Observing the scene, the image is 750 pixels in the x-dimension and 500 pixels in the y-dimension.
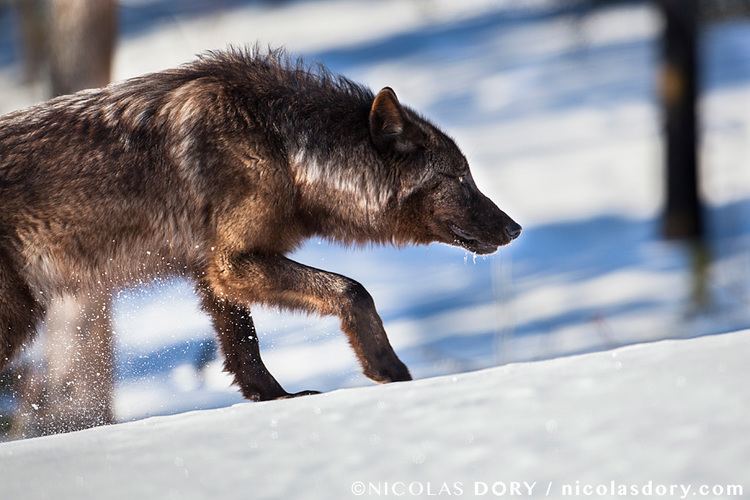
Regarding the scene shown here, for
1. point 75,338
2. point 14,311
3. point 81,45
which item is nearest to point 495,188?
point 81,45

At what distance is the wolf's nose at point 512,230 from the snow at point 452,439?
1.46m

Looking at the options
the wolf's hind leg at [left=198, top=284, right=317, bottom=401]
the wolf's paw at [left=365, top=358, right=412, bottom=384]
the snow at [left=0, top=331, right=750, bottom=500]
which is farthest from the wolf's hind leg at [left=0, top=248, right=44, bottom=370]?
the wolf's paw at [left=365, top=358, right=412, bottom=384]

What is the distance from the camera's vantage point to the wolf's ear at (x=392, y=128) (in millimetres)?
4832

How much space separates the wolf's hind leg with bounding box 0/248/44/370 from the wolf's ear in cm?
174

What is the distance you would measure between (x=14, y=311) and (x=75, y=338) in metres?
2.26

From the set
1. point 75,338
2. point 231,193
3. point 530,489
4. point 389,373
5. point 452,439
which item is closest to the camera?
point 530,489

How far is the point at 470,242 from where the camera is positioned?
200 inches

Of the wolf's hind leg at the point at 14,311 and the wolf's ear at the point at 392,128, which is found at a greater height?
the wolf's ear at the point at 392,128

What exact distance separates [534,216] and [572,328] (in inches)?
110

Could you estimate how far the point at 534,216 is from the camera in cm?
1280

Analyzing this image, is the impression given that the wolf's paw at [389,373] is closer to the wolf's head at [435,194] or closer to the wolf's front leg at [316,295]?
the wolf's front leg at [316,295]

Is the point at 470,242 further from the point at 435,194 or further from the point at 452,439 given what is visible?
the point at 452,439

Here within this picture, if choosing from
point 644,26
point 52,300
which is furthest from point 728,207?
point 52,300

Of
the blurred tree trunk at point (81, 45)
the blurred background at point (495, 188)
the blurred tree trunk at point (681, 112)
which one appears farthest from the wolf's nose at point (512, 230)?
the blurred tree trunk at point (681, 112)
